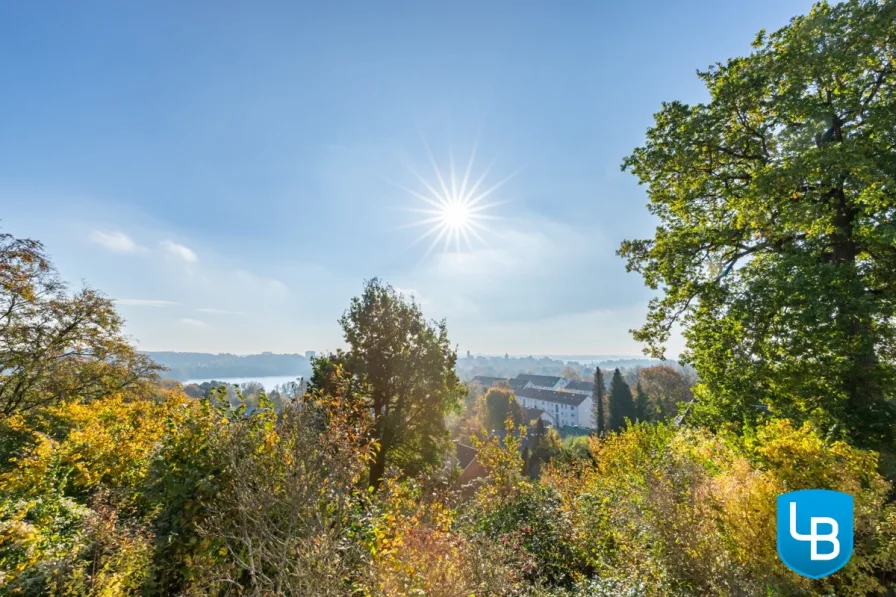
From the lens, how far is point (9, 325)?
11.4 m

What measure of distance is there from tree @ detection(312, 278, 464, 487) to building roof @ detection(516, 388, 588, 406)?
6760cm

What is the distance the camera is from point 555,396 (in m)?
81.8

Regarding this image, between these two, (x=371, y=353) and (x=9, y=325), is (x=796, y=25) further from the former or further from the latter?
(x=9, y=325)

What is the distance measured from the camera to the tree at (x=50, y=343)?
10.6m

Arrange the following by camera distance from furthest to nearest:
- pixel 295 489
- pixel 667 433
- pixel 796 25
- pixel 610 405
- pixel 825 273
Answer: pixel 610 405 < pixel 667 433 < pixel 796 25 < pixel 825 273 < pixel 295 489

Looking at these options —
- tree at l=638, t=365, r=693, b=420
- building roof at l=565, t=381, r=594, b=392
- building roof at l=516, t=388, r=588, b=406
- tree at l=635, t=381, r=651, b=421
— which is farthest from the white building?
tree at l=635, t=381, r=651, b=421

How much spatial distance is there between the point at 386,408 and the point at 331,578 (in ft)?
38.3

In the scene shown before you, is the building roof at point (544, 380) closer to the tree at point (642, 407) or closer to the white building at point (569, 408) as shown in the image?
the white building at point (569, 408)

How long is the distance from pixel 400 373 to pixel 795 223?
12.7 meters

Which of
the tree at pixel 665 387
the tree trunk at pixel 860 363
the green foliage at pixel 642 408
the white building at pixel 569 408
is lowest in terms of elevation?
the white building at pixel 569 408

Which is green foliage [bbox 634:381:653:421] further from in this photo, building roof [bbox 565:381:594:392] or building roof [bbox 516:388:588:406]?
building roof [bbox 565:381:594:392]

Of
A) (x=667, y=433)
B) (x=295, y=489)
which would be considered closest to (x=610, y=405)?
(x=667, y=433)

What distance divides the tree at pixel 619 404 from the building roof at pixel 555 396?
37.1m

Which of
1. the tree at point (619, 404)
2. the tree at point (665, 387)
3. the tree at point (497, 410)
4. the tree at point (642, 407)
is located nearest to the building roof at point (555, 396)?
the tree at point (665, 387)
